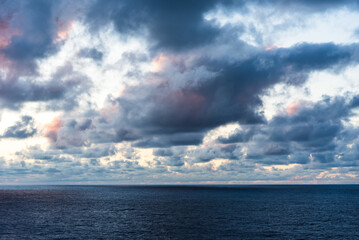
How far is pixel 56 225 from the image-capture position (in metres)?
91.1

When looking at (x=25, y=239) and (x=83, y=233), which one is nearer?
(x=25, y=239)

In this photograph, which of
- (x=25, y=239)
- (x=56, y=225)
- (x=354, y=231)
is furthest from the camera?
(x=56, y=225)

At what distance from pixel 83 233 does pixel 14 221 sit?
32.1 metres

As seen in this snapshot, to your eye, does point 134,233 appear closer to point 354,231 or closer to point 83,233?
point 83,233

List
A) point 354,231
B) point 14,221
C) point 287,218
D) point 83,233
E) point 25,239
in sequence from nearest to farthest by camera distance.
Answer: point 25,239 < point 83,233 < point 354,231 < point 14,221 < point 287,218

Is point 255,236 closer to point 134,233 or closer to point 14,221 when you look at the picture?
point 134,233

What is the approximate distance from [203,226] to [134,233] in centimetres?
1919

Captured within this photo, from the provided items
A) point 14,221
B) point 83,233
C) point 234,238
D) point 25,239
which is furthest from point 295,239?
point 14,221

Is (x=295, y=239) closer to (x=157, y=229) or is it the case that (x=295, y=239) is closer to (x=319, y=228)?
(x=319, y=228)

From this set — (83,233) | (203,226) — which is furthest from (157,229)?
(83,233)

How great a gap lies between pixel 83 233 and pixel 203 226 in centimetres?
3057

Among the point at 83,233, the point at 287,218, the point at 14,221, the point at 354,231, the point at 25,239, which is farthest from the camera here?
the point at 287,218

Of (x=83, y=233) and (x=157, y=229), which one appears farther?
(x=157, y=229)

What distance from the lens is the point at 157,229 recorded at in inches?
3356
